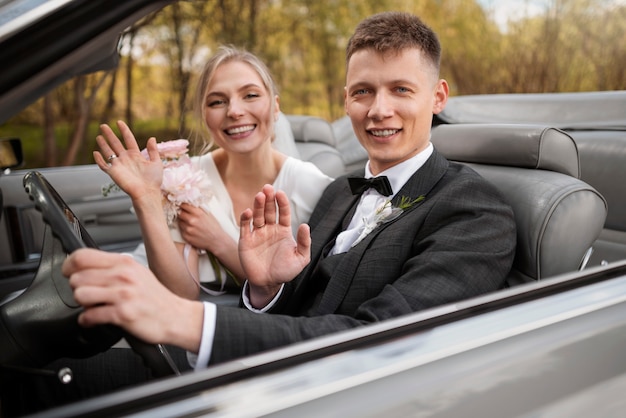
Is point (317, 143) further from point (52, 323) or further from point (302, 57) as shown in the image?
point (302, 57)

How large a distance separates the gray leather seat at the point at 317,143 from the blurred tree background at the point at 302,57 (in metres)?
0.48

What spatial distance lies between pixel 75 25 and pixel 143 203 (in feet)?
2.66

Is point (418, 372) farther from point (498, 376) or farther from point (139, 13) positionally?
point (139, 13)

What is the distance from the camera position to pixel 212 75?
79.8 inches

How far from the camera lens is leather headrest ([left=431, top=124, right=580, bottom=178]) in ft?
5.48

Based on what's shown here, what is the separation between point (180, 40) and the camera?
4098mm

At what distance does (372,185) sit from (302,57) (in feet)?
17.6

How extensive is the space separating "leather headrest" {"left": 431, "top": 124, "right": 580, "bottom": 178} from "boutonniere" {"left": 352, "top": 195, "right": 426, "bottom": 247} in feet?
1.39

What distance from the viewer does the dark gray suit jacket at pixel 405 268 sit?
39.7 inches

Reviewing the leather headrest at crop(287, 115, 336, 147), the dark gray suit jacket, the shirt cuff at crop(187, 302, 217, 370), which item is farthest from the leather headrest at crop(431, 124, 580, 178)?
the leather headrest at crop(287, 115, 336, 147)

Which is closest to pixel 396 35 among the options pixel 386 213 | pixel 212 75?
pixel 386 213

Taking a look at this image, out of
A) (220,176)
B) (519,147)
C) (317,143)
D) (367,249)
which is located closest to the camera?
(367,249)

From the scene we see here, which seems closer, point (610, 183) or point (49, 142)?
point (610, 183)

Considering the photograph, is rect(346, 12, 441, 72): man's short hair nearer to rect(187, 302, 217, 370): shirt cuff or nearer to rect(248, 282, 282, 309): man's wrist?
rect(248, 282, 282, 309): man's wrist
